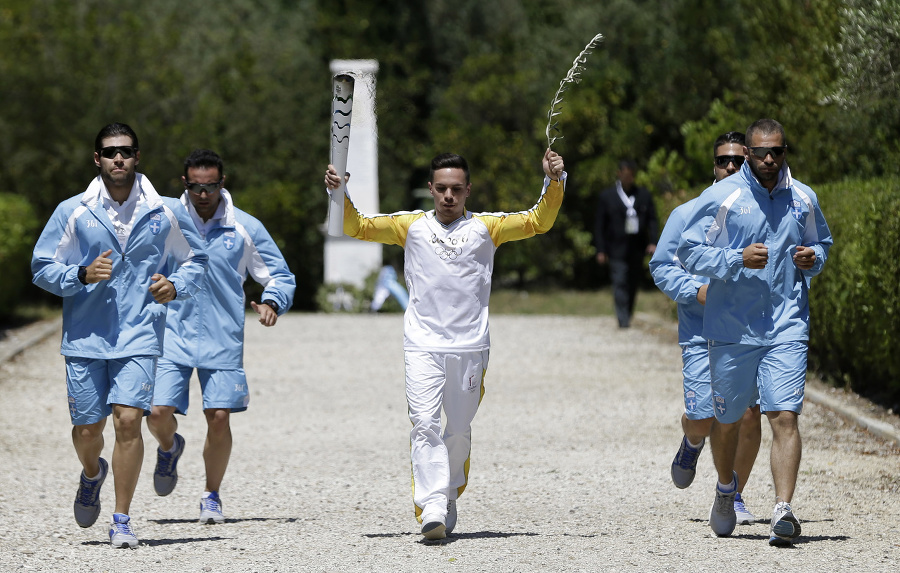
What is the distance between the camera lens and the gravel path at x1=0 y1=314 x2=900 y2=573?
20.2ft

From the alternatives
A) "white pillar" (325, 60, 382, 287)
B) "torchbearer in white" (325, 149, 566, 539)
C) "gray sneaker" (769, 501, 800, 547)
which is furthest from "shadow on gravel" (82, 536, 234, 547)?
Result: "white pillar" (325, 60, 382, 287)

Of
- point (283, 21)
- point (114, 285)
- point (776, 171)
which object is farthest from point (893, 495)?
point (283, 21)

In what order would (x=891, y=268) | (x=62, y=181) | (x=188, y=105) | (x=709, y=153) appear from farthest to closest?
(x=188, y=105) → (x=62, y=181) → (x=709, y=153) → (x=891, y=268)

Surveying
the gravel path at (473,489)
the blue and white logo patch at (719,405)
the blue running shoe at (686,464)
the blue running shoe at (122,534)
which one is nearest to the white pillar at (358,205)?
the gravel path at (473,489)

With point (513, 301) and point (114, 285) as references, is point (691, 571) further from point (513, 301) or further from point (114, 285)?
point (513, 301)

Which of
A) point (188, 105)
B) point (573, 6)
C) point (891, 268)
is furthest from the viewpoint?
point (573, 6)

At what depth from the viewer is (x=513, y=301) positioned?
25469 mm

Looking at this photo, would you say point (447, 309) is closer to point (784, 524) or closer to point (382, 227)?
point (382, 227)

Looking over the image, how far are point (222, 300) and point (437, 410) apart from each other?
1505mm

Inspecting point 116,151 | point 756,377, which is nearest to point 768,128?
point 756,377

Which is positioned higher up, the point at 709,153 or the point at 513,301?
the point at 709,153

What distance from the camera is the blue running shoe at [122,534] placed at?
21.0 feet

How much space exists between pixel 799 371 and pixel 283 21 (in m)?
31.7

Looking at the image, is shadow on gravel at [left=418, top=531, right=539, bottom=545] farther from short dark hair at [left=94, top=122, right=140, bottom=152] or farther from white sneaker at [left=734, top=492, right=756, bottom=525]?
short dark hair at [left=94, top=122, right=140, bottom=152]
